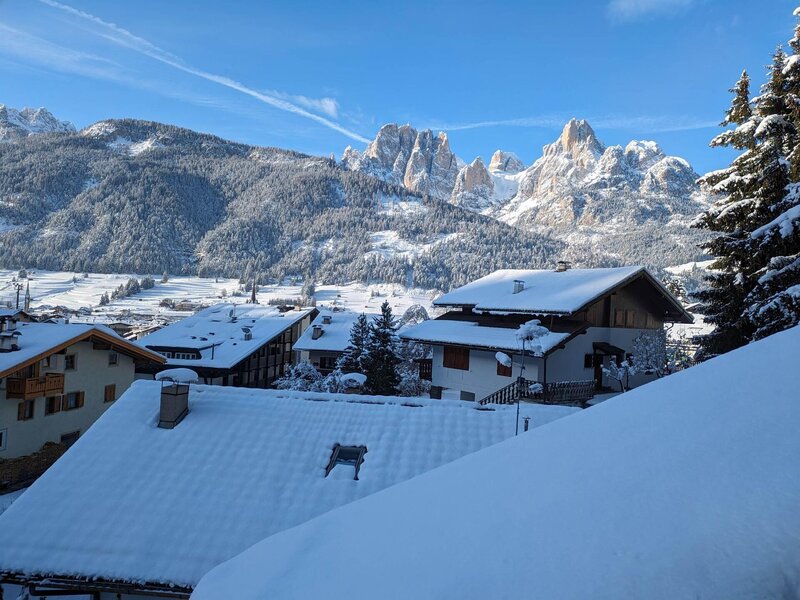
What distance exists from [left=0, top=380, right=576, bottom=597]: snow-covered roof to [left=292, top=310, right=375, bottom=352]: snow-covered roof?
32.1 meters

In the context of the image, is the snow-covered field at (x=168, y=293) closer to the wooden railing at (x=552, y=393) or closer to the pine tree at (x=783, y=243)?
the wooden railing at (x=552, y=393)

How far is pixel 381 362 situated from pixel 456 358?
22.8 feet

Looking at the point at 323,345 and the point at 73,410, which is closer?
the point at 73,410

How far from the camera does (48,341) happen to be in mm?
24609

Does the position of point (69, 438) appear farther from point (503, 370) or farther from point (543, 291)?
point (543, 291)

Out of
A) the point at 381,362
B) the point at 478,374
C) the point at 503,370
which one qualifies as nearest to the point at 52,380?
the point at 381,362

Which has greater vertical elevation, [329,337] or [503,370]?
[503,370]

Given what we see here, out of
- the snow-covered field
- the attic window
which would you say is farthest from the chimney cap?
the snow-covered field

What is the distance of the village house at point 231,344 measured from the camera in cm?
4056

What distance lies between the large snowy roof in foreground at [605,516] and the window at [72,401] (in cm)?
2833

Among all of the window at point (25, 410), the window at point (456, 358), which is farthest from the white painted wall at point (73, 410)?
the window at point (456, 358)

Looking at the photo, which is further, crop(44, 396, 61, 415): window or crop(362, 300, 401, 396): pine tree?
crop(362, 300, 401, 396): pine tree

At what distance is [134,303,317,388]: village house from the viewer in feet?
133

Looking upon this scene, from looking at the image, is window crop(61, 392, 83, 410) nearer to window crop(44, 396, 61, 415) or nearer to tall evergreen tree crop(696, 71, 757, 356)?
window crop(44, 396, 61, 415)
